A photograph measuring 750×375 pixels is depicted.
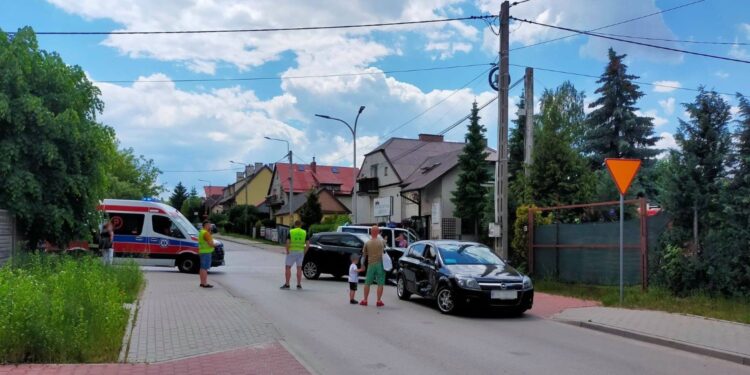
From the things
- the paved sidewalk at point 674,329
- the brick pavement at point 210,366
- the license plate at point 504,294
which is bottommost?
the paved sidewalk at point 674,329

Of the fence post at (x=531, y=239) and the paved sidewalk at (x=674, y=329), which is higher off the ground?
the fence post at (x=531, y=239)

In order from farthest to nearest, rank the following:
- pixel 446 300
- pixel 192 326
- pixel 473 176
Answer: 1. pixel 473 176
2. pixel 446 300
3. pixel 192 326

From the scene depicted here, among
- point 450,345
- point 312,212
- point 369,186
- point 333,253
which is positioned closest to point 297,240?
point 333,253

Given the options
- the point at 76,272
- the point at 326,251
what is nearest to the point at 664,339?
the point at 76,272

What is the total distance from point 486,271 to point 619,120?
2833 centimetres

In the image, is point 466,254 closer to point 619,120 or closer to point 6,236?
point 6,236

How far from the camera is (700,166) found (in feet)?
43.5

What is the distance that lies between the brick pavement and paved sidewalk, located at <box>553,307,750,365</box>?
5.60 meters

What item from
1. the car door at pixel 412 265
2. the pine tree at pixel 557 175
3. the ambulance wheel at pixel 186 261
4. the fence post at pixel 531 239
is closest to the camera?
the car door at pixel 412 265

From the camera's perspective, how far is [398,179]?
45906 millimetres

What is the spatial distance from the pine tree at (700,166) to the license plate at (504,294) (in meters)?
4.21

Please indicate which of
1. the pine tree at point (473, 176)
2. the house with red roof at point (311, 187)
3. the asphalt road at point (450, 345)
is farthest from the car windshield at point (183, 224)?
the house with red roof at point (311, 187)

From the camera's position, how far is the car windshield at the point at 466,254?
43.7 feet

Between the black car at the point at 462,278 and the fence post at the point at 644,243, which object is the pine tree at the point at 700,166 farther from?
the black car at the point at 462,278
